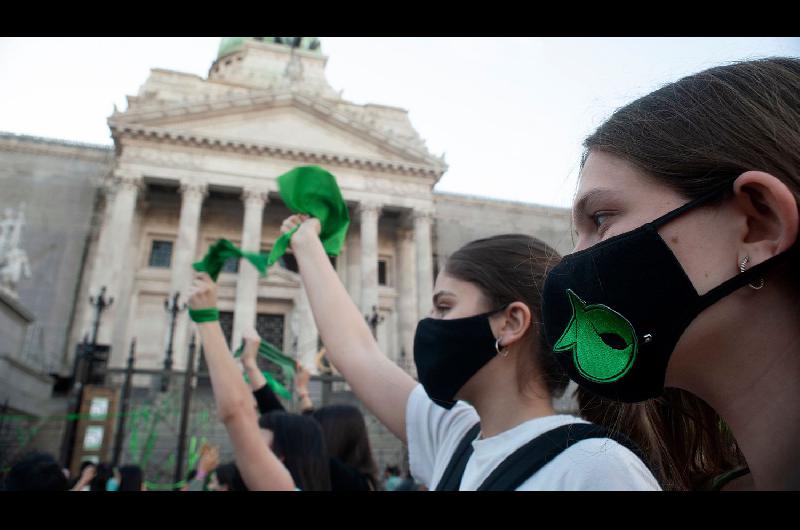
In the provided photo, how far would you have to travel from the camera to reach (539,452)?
171cm

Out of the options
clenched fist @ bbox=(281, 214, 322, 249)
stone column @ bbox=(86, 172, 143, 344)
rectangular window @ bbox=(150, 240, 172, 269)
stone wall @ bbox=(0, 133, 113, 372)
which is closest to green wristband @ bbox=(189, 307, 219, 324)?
clenched fist @ bbox=(281, 214, 322, 249)

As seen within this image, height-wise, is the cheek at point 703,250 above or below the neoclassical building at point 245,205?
below

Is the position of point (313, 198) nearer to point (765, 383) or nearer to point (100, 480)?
point (765, 383)

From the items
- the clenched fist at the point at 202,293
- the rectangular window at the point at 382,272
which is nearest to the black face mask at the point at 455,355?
the clenched fist at the point at 202,293

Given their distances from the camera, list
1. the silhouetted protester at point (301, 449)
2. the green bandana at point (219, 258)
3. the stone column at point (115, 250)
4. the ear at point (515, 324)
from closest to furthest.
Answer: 1. the ear at point (515, 324)
2. the silhouetted protester at point (301, 449)
3. the green bandana at point (219, 258)
4. the stone column at point (115, 250)

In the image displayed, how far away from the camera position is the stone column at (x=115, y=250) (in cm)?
2427

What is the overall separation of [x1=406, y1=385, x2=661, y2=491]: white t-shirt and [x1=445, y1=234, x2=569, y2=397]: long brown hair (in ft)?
0.90

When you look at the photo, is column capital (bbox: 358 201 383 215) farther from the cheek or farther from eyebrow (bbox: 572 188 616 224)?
the cheek

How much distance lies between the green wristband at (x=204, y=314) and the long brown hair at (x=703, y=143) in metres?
2.42

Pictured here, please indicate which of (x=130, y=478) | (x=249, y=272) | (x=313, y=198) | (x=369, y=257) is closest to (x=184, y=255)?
(x=249, y=272)

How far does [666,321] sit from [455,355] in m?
1.14

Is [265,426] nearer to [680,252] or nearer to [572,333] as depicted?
[572,333]

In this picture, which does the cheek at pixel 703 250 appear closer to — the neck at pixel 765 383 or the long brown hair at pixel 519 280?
the neck at pixel 765 383
